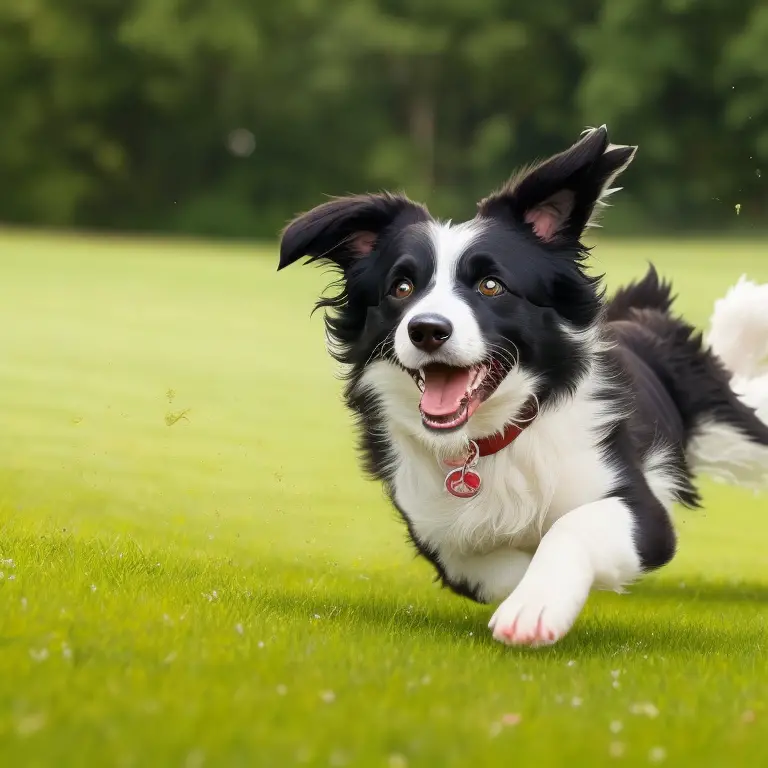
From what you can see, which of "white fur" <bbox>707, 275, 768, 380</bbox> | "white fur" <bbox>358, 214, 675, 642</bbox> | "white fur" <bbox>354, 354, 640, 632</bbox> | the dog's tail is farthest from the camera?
"white fur" <bbox>707, 275, 768, 380</bbox>

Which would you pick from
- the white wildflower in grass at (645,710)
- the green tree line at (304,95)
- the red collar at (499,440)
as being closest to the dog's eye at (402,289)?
the red collar at (499,440)

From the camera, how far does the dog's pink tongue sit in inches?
185

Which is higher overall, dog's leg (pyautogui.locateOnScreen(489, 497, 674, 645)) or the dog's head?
the dog's head

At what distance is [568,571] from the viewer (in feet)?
14.2

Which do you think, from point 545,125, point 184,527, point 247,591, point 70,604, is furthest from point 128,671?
point 545,125

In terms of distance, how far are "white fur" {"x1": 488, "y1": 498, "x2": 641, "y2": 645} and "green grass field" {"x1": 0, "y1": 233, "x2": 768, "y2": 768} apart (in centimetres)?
14

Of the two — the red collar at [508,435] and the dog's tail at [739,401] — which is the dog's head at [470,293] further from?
the dog's tail at [739,401]

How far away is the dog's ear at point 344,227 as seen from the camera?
5098 millimetres

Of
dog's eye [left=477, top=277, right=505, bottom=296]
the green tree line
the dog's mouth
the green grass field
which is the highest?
dog's eye [left=477, top=277, right=505, bottom=296]

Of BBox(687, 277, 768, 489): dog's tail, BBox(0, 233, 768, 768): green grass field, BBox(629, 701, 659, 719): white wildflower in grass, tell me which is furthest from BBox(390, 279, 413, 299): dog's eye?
BBox(687, 277, 768, 489): dog's tail

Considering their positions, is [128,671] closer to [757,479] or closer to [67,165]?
[757,479]

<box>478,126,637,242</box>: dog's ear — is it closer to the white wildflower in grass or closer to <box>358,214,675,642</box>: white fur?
<box>358,214,675,642</box>: white fur

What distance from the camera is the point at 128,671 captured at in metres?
3.41

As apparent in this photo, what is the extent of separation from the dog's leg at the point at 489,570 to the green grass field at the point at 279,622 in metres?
0.15
